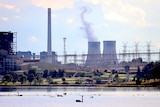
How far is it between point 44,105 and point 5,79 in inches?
4552

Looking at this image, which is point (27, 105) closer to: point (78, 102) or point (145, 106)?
point (78, 102)

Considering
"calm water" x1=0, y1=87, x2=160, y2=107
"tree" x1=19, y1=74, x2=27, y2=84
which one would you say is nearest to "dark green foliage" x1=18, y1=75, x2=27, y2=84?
"tree" x1=19, y1=74, x2=27, y2=84

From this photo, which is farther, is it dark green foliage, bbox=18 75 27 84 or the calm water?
dark green foliage, bbox=18 75 27 84

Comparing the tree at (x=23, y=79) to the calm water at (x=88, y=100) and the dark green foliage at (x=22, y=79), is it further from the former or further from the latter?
the calm water at (x=88, y=100)

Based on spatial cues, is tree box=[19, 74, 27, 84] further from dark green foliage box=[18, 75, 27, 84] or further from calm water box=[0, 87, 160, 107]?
calm water box=[0, 87, 160, 107]

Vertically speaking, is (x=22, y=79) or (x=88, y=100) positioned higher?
(x=22, y=79)

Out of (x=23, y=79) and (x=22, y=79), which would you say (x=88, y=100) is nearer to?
(x=22, y=79)

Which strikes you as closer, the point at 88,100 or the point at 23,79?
the point at 88,100

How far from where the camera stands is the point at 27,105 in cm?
6438

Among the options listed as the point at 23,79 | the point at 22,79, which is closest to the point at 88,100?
the point at 22,79

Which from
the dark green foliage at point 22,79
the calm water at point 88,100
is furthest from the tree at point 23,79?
the calm water at point 88,100

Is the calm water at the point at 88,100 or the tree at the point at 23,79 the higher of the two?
the tree at the point at 23,79

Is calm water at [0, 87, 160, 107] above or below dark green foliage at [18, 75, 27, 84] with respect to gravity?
below

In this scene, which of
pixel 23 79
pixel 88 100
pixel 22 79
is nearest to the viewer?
pixel 88 100
